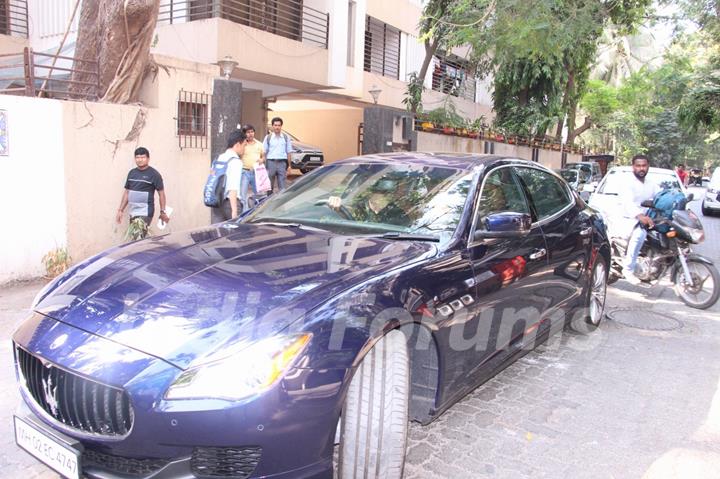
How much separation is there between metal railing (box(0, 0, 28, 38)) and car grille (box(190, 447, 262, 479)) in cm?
1399

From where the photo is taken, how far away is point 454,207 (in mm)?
3582

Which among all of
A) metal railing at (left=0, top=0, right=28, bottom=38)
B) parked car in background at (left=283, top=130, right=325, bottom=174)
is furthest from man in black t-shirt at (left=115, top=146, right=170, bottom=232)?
parked car in background at (left=283, top=130, right=325, bottom=174)

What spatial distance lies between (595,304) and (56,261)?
5.89 m

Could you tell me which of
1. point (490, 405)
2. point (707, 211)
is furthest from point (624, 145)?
point (490, 405)

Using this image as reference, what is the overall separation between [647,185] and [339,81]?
9762 mm

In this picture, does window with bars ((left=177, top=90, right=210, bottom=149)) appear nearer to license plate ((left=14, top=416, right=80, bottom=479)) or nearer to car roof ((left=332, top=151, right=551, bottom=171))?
car roof ((left=332, top=151, right=551, bottom=171))

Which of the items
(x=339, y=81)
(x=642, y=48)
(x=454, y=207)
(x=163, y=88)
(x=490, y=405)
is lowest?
(x=490, y=405)

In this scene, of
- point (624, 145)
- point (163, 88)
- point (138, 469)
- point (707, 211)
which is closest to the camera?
point (138, 469)

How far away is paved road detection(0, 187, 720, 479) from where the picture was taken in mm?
3193

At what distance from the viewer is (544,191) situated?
4777 millimetres

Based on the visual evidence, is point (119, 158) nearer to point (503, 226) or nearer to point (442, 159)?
point (442, 159)

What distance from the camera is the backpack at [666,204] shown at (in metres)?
6.79

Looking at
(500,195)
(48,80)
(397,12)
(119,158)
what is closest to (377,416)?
(500,195)

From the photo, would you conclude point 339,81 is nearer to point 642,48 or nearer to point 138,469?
point 138,469
